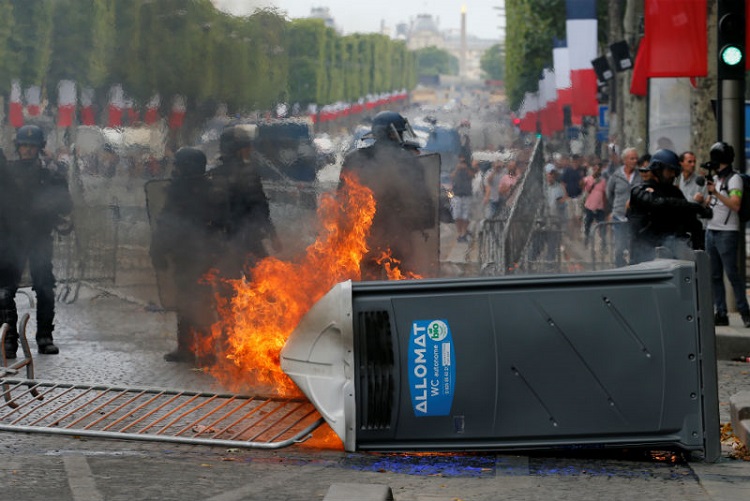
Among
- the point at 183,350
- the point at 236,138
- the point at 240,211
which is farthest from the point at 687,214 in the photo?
the point at 183,350

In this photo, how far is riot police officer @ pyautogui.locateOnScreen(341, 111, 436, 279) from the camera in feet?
29.9

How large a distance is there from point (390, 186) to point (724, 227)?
3.64 m

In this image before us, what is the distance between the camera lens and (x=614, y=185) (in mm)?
16766

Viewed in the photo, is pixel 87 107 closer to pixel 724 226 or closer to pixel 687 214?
pixel 687 214

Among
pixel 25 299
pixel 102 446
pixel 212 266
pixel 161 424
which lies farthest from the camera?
pixel 25 299

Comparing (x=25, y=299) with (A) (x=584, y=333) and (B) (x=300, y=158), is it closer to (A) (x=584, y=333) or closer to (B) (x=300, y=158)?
(B) (x=300, y=158)

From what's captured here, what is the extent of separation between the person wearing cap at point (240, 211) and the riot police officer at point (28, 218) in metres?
1.29

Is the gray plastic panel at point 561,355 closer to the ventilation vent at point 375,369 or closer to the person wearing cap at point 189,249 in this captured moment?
the ventilation vent at point 375,369

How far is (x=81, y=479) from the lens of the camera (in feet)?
20.3

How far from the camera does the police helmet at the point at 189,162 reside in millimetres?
9680

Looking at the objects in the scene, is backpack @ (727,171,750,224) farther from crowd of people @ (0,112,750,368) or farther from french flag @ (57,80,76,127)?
french flag @ (57,80,76,127)

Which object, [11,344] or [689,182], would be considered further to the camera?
Result: [689,182]

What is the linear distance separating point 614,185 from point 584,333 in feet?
34.6

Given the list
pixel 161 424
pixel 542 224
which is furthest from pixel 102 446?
pixel 542 224
